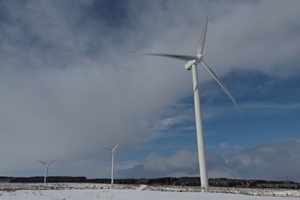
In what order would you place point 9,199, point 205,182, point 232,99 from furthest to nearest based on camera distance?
point 232,99 → point 205,182 → point 9,199

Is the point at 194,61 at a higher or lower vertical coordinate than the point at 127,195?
higher

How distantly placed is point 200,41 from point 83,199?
86.9ft

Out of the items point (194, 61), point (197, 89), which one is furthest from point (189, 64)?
point (197, 89)

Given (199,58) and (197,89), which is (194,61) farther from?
(197,89)

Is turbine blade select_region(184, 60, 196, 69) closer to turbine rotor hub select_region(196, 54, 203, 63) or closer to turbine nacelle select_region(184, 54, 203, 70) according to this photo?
turbine nacelle select_region(184, 54, 203, 70)

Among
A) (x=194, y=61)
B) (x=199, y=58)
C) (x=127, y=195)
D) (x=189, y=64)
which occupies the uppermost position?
(x=199, y=58)

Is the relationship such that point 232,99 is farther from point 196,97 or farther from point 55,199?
point 55,199

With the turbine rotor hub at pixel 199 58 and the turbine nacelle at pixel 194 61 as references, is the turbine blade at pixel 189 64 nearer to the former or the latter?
the turbine nacelle at pixel 194 61

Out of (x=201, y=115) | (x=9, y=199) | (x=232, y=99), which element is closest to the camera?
(x=9, y=199)

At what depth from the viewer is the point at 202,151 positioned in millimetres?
31766

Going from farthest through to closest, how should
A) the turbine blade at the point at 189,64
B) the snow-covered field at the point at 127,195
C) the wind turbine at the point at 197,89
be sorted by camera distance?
1. the turbine blade at the point at 189,64
2. the wind turbine at the point at 197,89
3. the snow-covered field at the point at 127,195

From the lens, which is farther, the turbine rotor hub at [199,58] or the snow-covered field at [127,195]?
the turbine rotor hub at [199,58]

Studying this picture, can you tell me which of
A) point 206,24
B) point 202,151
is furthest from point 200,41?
point 202,151

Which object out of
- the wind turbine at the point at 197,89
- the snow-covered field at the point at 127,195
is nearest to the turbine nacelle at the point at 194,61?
the wind turbine at the point at 197,89
